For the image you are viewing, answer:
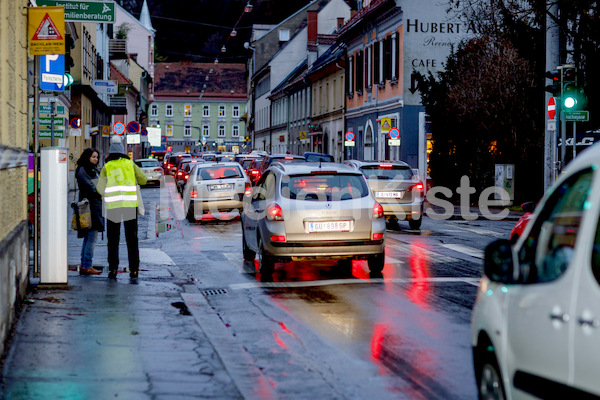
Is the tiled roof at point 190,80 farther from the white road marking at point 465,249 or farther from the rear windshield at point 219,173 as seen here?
the white road marking at point 465,249

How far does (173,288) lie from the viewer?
11.4 meters

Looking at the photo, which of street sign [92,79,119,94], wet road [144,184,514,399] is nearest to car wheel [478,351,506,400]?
wet road [144,184,514,399]

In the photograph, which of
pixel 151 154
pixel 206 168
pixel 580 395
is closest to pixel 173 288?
pixel 580 395

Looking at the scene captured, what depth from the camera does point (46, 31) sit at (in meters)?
10.7

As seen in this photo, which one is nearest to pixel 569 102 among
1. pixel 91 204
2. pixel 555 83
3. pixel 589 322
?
pixel 555 83

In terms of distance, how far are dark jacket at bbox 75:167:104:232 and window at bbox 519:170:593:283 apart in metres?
8.55

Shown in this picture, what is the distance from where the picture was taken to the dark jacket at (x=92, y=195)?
492 inches

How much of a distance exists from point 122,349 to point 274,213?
16.4 feet

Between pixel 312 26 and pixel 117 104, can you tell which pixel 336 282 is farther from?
pixel 312 26

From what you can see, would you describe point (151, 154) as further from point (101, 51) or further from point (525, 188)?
point (525, 188)

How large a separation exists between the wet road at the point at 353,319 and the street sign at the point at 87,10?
3765mm

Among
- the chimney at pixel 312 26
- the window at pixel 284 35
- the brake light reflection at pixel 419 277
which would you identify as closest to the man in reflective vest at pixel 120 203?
the brake light reflection at pixel 419 277

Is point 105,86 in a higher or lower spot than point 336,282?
higher

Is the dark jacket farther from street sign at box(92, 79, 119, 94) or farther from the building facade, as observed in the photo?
the building facade
